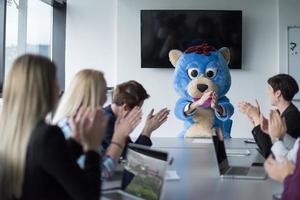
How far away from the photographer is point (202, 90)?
361 cm

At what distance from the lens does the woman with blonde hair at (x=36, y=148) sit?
1184mm

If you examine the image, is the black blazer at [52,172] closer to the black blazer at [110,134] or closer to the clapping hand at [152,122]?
the black blazer at [110,134]

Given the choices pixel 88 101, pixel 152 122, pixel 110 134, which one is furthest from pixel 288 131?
pixel 88 101

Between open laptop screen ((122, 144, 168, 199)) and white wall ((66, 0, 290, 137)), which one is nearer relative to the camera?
open laptop screen ((122, 144, 168, 199))

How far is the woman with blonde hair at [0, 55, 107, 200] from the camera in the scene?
3.88 feet

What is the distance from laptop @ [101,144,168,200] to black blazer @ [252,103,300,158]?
0.96 meters

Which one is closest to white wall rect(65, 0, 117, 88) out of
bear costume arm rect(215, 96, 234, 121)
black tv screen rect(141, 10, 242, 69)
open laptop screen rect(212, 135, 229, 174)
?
black tv screen rect(141, 10, 242, 69)

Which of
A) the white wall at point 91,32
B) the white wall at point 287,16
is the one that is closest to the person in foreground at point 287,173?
the white wall at point 287,16

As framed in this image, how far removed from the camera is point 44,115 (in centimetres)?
125

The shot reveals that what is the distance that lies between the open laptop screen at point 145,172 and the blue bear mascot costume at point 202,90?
6.02 feet

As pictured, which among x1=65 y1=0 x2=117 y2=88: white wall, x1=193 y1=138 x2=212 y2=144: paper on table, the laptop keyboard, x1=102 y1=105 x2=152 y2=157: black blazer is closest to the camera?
the laptop keyboard

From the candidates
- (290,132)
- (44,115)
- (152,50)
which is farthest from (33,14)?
(44,115)

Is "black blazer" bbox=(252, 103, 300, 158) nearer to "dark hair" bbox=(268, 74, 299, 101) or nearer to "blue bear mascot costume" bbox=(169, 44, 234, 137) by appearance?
"dark hair" bbox=(268, 74, 299, 101)

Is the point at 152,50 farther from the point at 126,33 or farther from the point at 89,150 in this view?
the point at 89,150
